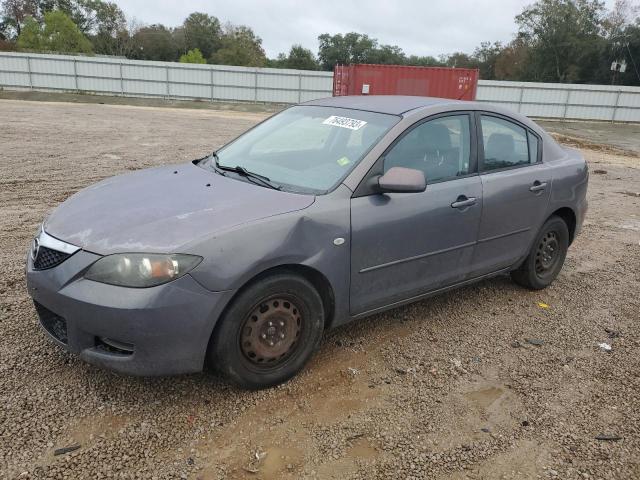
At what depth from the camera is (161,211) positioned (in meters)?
2.97

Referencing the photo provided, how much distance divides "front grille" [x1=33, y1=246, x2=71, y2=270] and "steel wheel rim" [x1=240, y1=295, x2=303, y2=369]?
1008 mm

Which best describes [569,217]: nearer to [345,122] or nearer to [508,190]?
[508,190]

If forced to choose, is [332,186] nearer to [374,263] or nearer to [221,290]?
[374,263]

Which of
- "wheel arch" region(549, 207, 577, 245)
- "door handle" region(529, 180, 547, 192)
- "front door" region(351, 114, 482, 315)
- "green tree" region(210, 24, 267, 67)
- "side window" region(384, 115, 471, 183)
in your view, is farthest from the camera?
"green tree" region(210, 24, 267, 67)

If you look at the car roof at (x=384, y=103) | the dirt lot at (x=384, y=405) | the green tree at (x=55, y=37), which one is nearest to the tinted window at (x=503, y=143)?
the car roof at (x=384, y=103)

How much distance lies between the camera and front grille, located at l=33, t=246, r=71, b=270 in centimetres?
279

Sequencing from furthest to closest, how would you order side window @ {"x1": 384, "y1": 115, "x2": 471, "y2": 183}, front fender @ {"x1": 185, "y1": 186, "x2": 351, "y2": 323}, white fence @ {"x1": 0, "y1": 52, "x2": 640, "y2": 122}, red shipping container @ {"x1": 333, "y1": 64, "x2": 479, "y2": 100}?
1. white fence @ {"x1": 0, "y1": 52, "x2": 640, "y2": 122}
2. red shipping container @ {"x1": 333, "y1": 64, "x2": 479, "y2": 100}
3. side window @ {"x1": 384, "y1": 115, "x2": 471, "y2": 183}
4. front fender @ {"x1": 185, "y1": 186, "x2": 351, "y2": 323}

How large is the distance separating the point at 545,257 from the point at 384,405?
2548mm

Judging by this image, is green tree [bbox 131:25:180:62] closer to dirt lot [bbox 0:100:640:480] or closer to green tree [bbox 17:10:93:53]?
green tree [bbox 17:10:93:53]

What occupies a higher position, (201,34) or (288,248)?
(201,34)

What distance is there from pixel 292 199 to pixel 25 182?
21.2ft

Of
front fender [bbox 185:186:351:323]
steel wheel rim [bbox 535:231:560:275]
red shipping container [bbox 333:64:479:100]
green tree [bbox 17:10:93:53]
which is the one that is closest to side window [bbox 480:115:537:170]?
steel wheel rim [bbox 535:231:560:275]

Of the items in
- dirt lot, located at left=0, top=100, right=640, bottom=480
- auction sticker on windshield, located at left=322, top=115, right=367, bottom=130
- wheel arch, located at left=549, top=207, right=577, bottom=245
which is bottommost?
dirt lot, located at left=0, top=100, right=640, bottom=480

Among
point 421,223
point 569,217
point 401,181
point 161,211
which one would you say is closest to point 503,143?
point 569,217
